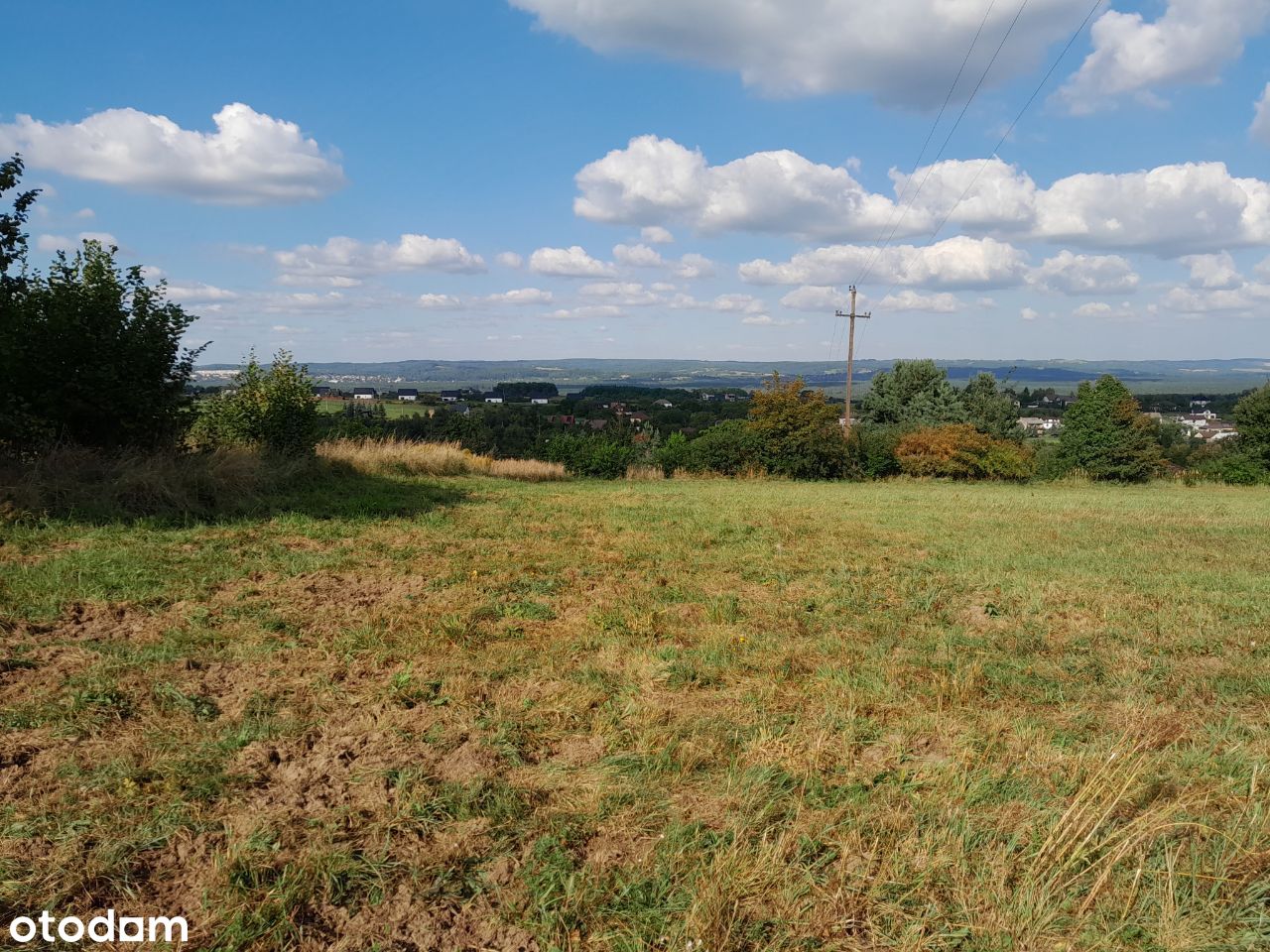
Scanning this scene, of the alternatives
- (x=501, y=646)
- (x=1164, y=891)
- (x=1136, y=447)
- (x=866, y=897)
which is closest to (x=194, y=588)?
(x=501, y=646)

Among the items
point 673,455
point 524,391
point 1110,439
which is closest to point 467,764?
point 673,455

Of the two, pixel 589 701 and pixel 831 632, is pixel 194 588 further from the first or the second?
pixel 831 632

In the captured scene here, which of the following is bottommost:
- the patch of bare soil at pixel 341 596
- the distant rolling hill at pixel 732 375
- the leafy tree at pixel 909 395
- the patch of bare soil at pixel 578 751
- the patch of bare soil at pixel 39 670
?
the patch of bare soil at pixel 578 751

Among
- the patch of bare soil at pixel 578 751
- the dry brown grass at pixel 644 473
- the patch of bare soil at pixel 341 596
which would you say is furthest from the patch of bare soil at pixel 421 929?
the dry brown grass at pixel 644 473

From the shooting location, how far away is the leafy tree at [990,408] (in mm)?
41281

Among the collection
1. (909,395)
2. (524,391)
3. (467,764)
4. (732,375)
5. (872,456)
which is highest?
(732,375)

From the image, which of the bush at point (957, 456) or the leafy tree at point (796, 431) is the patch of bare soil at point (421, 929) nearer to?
the leafy tree at point (796, 431)

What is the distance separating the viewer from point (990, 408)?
45.2 metres

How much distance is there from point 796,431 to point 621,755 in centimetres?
2258

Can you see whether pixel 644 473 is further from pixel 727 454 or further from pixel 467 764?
pixel 467 764

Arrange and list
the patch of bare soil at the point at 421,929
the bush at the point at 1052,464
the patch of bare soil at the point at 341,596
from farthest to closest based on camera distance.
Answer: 1. the bush at the point at 1052,464
2. the patch of bare soil at the point at 341,596
3. the patch of bare soil at the point at 421,929

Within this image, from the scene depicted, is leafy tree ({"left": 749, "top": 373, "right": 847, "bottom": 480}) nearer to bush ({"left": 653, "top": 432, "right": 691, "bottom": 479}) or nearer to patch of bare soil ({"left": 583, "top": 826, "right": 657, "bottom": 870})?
bush ({"left": 653, "top": 432, "right": 691, "bottom": 479})

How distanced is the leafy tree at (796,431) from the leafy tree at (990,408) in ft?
54.7

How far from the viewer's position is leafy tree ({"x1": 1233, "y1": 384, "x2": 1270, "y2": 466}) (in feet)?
102
